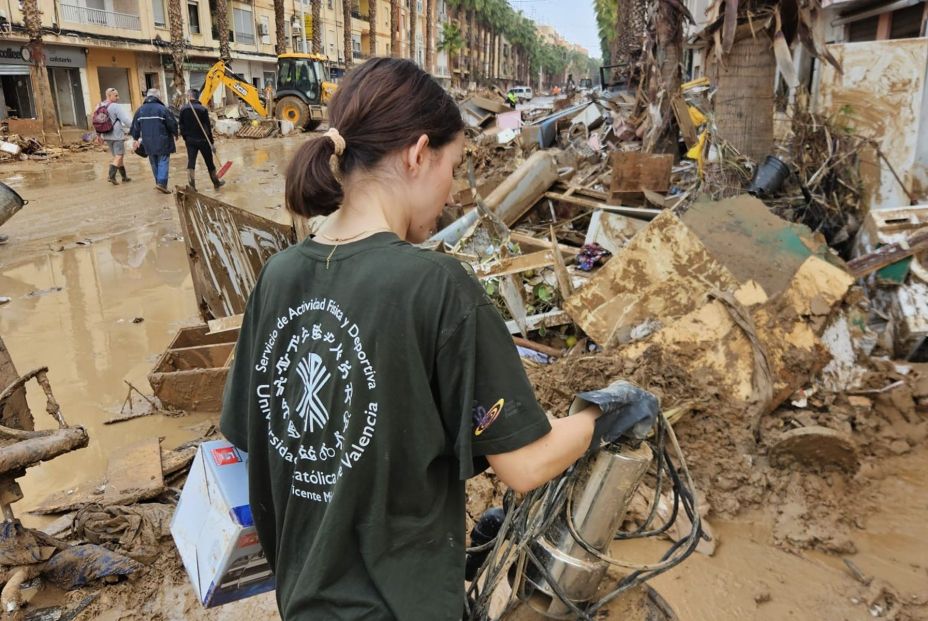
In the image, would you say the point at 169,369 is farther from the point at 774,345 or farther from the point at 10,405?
the point at 774,345

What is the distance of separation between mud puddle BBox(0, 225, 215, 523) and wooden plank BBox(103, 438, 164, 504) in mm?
266

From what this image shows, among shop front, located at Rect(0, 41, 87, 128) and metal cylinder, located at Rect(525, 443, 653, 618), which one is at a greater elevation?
shop front, located at Rect(0, 41, 87, 128)

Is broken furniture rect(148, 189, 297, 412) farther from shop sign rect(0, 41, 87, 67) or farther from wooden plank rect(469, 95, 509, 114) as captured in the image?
shop sign rect(0, 41, 87, 67)

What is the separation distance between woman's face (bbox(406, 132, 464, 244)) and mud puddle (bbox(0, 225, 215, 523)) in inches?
120

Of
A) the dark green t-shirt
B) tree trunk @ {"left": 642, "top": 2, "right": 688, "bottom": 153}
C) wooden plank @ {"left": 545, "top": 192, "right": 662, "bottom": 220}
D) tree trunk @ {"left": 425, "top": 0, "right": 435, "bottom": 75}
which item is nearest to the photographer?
the dark green t-shirt

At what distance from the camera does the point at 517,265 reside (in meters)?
4.89

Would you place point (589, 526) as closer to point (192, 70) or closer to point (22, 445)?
point (22, 445)

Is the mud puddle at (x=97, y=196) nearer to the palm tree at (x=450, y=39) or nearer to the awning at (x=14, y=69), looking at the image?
the awning at (x=14, y=69)

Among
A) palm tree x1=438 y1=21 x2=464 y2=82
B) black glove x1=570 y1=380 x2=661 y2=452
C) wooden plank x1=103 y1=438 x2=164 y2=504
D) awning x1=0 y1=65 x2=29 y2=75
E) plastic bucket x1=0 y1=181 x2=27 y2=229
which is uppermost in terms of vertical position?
palm tree x1=438 y1=21 x2=464 y2=82

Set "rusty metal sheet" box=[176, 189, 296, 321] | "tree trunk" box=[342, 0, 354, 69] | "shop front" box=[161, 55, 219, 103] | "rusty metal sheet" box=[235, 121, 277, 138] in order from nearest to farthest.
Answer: "rusty metal sheet" box=[176, 189, 296, 321], "rusty metal sheet" box=[235, 121, 277, 138], "shop front" box=[161, 55, 219, 103], "tree trunk" box=[342, 0, 354, 69]

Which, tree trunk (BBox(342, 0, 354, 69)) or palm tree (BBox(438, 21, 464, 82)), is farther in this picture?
palm tree (BBox(438, 21, 464, 82))

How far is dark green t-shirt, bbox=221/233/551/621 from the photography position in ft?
3.38

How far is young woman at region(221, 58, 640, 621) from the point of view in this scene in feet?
3.40

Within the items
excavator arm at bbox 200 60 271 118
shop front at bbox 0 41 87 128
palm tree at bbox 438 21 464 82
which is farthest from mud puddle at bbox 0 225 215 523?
palm tree at bbox 438 21 464 82
